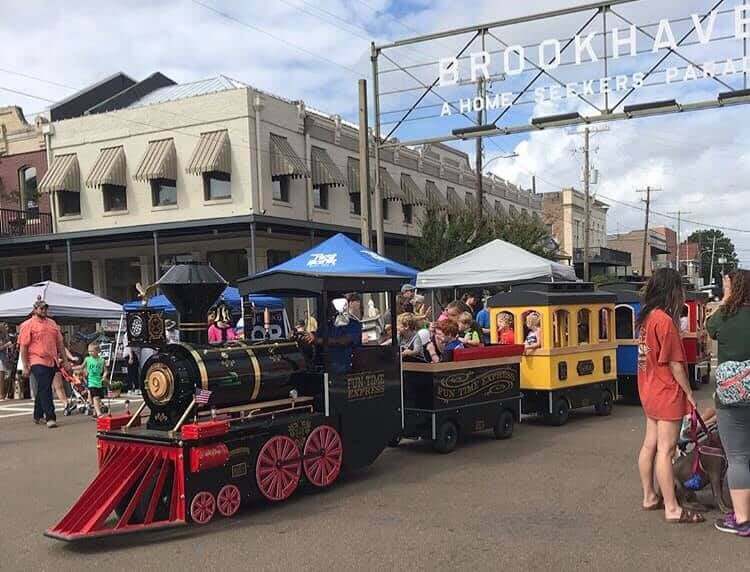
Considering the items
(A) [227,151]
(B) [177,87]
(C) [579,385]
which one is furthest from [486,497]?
(B) [177,87]

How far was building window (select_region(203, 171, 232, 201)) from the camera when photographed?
22.6 metres

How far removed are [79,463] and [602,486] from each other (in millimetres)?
5718

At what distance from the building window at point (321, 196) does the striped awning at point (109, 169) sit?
6.28 metres

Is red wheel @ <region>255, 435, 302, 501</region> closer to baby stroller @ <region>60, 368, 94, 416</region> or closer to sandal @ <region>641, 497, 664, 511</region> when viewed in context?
sandal @ <region>641, 497, 664, 511</region>

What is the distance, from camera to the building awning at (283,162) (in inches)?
889

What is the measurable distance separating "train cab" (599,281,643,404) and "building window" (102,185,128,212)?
1738cm

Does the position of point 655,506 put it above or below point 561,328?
below

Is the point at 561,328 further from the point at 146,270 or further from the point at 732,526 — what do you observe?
the point at 146,270

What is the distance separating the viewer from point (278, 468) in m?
6.29

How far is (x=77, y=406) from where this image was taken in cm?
1320

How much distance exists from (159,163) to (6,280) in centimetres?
1108

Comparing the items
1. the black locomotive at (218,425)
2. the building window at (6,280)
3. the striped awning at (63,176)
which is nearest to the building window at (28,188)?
the striped awning at (63,176)

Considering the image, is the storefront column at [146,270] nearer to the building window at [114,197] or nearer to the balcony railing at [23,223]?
the building window at [114,197]

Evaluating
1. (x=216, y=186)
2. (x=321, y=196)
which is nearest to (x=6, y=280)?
(x=216, y=186)
